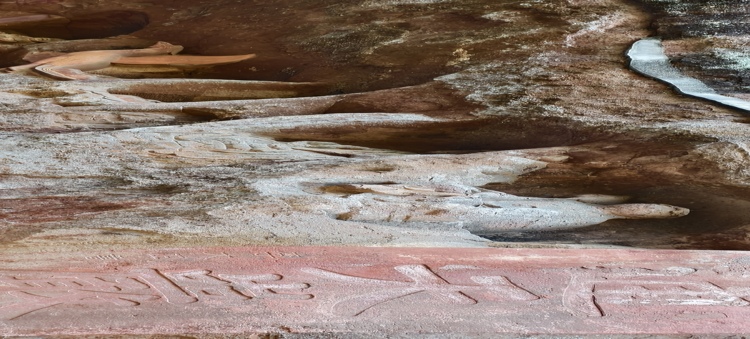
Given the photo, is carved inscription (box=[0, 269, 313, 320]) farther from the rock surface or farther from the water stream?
the water stream

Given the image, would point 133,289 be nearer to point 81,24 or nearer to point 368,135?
point 368,135

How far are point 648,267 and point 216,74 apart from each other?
29.1 feet

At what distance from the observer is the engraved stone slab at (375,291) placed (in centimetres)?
470

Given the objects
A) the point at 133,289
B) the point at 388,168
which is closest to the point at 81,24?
the point at 388,168

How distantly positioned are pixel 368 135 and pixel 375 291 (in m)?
4.81

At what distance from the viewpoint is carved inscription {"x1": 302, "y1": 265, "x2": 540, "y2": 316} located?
501 centimetres

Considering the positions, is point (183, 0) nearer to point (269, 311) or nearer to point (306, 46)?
point (306, 46)

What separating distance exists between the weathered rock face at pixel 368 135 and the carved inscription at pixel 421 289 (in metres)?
0.74

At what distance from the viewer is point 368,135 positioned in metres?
9.86

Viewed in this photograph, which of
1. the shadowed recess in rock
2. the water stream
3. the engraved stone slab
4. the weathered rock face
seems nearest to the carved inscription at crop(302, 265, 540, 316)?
the engraved stone slab

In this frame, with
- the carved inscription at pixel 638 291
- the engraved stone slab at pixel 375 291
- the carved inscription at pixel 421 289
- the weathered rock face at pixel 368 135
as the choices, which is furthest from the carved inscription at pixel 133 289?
the carved inscription at pixel 638 291

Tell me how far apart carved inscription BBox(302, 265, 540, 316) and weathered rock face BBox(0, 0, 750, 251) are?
29.1 inches

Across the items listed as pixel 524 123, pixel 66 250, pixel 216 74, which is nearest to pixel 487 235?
pixel 66 250

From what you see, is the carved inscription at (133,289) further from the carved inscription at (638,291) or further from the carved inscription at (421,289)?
the carved inscription at (638,291)
